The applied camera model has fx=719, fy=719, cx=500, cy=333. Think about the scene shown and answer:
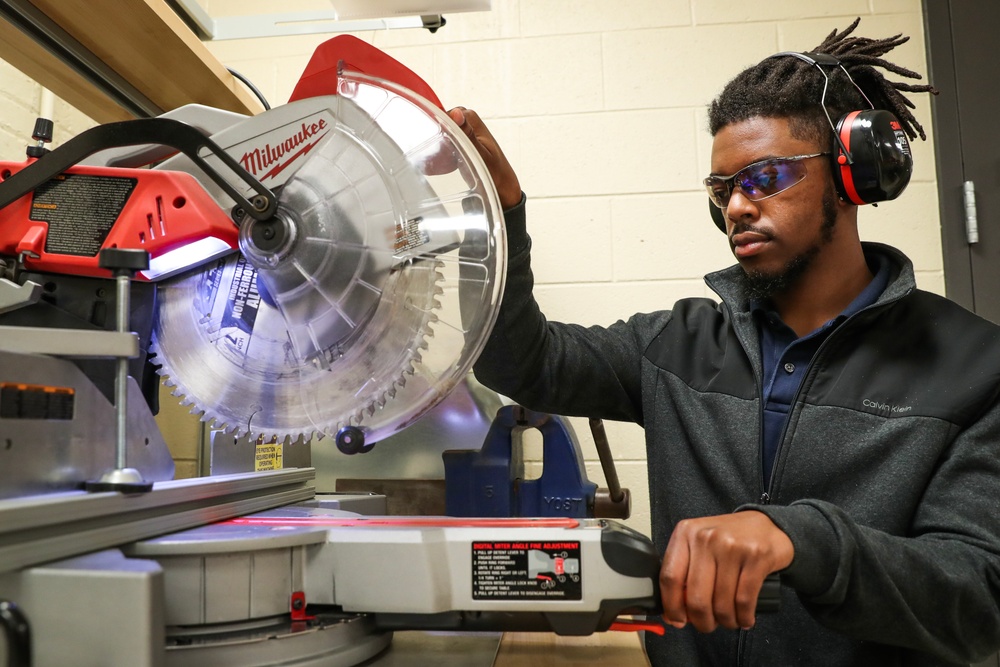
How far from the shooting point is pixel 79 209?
0.73 metres

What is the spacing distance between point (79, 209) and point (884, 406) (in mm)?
1081

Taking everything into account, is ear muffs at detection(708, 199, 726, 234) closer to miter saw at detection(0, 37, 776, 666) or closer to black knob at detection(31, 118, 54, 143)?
miter saw at detection(0, 37, 776, 666)

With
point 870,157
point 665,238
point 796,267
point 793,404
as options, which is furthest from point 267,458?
point 665,238

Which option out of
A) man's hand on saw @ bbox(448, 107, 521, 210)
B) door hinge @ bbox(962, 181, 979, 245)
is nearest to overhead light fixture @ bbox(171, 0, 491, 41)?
man's hand on saw @ bbox(448, 107, 521, 210)

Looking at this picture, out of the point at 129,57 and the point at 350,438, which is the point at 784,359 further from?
the point at 129,57

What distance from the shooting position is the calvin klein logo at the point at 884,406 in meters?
1.06

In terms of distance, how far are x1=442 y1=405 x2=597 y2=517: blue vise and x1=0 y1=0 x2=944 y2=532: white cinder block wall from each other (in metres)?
0.62

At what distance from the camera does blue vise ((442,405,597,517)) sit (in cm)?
128

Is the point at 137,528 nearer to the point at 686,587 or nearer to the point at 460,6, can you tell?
the point at 686,587

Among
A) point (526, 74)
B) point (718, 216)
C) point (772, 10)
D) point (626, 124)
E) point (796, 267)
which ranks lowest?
point (796, 267)

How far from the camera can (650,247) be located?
6.38ft

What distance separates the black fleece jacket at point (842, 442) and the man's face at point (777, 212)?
3.9 inches

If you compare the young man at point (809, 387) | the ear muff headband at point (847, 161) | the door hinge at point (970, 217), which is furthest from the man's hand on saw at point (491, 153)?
the door hinge at point (970, 217)

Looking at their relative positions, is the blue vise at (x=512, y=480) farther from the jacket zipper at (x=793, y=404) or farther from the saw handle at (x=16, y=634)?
the saw handle at (x=16, y=634)
